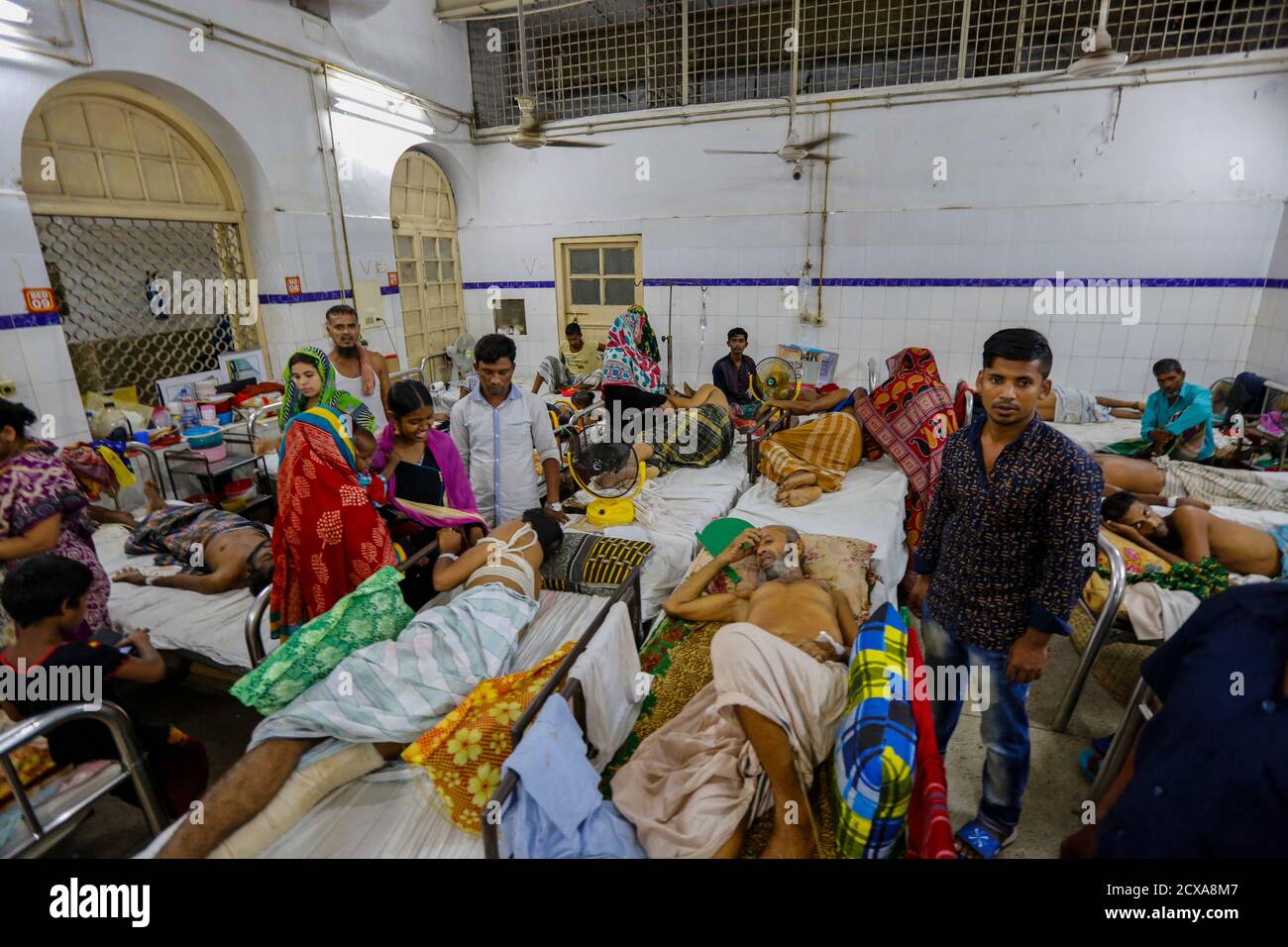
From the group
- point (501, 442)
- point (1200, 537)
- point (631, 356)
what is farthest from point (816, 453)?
point (501, 442)

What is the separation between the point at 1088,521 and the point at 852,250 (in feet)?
19.3

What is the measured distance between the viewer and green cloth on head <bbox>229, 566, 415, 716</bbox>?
2.05 m

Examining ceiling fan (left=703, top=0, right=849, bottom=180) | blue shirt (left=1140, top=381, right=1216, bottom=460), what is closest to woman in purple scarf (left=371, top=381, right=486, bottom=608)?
ceiling fan (left=703, top=0, right=849, bottom=180)

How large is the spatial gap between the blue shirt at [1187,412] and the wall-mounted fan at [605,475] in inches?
163

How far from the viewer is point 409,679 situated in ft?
6.99

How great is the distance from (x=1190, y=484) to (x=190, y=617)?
618cm

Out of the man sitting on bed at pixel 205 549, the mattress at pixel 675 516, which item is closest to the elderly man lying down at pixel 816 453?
the mattress at pixel 675 516

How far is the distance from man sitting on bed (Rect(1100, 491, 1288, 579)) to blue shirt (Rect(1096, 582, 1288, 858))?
2.67 metres

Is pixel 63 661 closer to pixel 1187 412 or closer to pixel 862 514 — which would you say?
pixel 862 514

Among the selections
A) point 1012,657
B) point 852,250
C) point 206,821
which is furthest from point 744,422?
point 206,821

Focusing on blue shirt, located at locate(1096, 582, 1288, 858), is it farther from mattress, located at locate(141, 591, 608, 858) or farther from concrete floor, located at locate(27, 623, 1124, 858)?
mattress, located at locate(141, 591, 608, 858)

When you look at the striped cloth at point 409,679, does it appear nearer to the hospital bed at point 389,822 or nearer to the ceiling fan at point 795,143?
the hospital bed at point 389,822

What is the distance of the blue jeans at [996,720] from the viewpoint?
206cm
